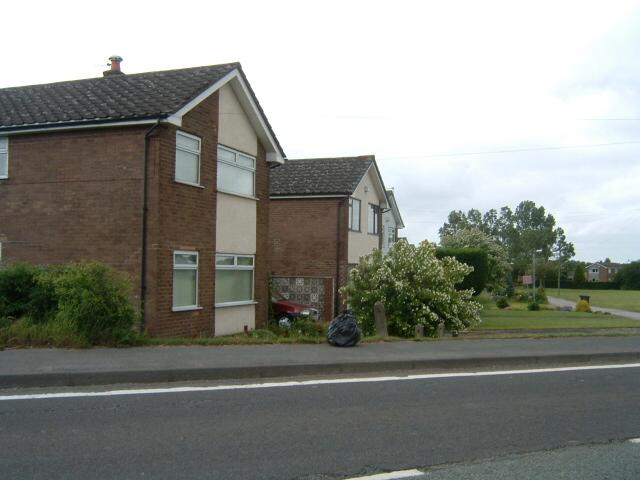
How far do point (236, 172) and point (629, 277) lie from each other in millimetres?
87129

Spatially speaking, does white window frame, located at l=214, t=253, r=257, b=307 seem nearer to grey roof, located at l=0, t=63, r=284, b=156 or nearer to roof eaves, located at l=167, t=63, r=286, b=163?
roof eaves, located at l=167, t=63, r=286, b=163

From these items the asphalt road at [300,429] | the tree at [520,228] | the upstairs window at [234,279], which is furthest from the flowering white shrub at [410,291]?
the tree at [520,228]

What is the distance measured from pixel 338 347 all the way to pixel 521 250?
290 feet

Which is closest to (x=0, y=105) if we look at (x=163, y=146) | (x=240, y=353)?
(x=163, y=146)

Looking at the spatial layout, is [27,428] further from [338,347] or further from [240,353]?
[338,347]

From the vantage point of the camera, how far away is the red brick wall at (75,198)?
13953 mm

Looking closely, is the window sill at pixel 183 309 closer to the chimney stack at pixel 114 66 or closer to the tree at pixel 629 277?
the chimney stack at pixel 114 66

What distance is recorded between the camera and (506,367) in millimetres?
11047

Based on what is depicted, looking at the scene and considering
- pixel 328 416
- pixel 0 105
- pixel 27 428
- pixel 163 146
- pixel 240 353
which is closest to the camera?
pixel 27 428

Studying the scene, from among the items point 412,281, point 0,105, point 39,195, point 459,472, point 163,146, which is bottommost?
point 459,472

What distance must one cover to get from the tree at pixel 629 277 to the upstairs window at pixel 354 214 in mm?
75255

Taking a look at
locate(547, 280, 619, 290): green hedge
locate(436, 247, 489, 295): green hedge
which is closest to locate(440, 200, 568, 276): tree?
locate(547, 280, 619, 290): green hedge

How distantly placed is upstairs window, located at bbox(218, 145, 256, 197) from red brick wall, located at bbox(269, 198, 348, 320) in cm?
772

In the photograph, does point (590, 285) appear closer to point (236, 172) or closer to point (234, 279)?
point (234, 279)
